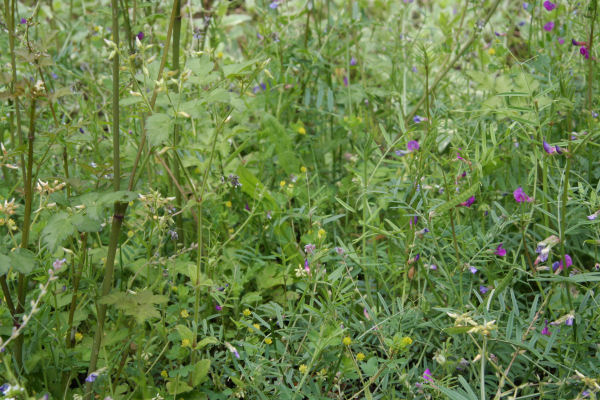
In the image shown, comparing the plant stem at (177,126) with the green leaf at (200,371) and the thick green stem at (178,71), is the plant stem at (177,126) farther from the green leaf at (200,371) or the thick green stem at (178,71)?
the green leaf at (200,371)

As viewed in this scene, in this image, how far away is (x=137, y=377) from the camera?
5.18 ft

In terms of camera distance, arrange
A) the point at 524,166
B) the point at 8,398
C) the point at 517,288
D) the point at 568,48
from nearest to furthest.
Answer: the point at 8,398 < the point at 517,288 < the point at 524,166 < the point at 568,48

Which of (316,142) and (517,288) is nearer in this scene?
(517,288)

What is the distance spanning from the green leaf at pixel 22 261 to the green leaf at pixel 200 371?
0.48m

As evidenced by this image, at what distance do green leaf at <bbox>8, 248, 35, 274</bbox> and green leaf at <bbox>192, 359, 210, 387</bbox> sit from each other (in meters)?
0.48

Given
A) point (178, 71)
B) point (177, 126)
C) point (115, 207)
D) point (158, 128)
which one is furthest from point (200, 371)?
point (178, 71)

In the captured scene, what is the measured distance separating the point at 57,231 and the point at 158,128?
0.30 m

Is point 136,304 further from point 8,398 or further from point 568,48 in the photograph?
point 568,48

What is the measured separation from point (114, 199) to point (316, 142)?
1.49 meters

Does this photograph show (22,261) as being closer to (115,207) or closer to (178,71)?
(115,207)

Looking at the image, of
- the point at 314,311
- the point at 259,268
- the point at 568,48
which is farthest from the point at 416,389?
the point at 568,48

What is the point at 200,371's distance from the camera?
1561 mm

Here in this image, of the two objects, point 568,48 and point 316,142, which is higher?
point 568,48

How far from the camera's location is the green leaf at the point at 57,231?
1.28m
